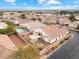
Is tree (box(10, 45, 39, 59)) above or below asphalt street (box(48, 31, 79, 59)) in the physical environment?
above

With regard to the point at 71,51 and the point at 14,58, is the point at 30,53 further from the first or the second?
the point at 71,51

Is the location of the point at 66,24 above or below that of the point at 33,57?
below

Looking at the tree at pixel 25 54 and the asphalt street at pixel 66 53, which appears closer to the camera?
the tree at pixel 25 54

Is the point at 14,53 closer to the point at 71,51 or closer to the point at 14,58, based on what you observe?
the point at 14,58

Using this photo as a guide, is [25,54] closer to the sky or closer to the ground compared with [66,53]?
closer to the sky

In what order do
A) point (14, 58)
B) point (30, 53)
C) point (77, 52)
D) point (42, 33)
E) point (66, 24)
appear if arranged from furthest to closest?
point (66, 24) → point (42, 33) → point (77, 52) → point (30, 53) → point (14, 58)

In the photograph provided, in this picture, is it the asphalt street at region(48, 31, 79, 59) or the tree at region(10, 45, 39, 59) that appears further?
the asphalt street at region(48, 31, 79, 59)

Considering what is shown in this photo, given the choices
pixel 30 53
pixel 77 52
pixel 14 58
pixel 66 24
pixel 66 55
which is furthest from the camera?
pixel 66 24

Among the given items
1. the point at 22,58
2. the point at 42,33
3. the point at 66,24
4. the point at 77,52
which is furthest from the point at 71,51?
the point at 66,24

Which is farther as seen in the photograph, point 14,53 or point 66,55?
point 66,55

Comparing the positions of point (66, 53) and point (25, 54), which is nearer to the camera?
point (25, 54)

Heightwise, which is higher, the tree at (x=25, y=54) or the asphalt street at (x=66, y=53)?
the tree at (x=25, y=54)
